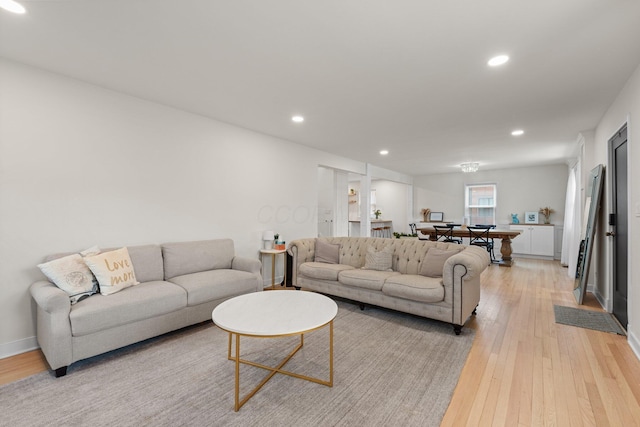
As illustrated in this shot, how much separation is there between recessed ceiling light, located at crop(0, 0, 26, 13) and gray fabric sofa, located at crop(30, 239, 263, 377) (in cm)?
190

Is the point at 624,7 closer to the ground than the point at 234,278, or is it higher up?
higher up

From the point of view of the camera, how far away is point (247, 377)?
216 centimetres

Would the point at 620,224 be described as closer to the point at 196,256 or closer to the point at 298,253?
the point at 298,253

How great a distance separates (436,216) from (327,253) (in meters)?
5.93

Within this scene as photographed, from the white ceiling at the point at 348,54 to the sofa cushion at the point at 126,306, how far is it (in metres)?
2.01

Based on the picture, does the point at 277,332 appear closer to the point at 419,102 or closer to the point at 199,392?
the point at 199,392

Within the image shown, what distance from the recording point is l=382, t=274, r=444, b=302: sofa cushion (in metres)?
2.98

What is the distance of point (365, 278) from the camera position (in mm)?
3492

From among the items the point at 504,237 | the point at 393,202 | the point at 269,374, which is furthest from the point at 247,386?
the point at 393,202

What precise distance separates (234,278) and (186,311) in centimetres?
60

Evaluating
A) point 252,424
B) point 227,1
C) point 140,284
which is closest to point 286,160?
point 140,284

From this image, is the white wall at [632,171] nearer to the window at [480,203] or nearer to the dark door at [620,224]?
the dark door at [620,224]

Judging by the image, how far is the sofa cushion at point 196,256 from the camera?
129 inches

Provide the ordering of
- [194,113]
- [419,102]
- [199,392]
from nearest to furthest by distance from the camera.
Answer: [199,392], [419,102], [194,113]
